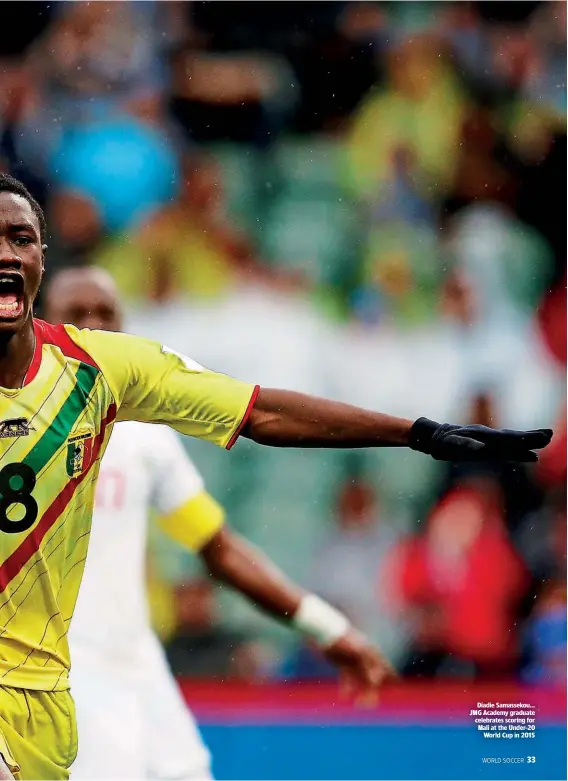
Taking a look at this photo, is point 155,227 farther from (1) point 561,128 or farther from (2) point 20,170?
(1) point 561,128

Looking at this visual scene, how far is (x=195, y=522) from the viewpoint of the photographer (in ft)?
14.5

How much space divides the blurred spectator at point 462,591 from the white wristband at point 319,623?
109 centimetres

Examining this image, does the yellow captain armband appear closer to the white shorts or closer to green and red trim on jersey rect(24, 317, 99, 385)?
the white shorts

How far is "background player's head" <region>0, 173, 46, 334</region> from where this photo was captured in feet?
9.29

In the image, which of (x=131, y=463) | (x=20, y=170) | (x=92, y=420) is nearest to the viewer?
(x=92, y=420)

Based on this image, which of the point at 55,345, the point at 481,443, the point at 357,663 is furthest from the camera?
the point at 357,663

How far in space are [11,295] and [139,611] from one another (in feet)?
5.95

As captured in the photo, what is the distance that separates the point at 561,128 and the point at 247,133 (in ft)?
4.60

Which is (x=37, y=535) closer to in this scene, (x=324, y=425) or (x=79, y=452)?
(x=79, y=452)

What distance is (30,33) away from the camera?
529 centimetres

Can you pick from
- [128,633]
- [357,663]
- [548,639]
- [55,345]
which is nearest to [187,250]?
[128,633]

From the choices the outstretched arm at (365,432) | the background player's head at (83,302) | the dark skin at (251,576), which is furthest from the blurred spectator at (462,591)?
the outstretched arm at (365,432)

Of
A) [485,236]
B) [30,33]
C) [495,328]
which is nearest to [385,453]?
[495,328]

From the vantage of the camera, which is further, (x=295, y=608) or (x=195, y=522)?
(x=195, y=522)
